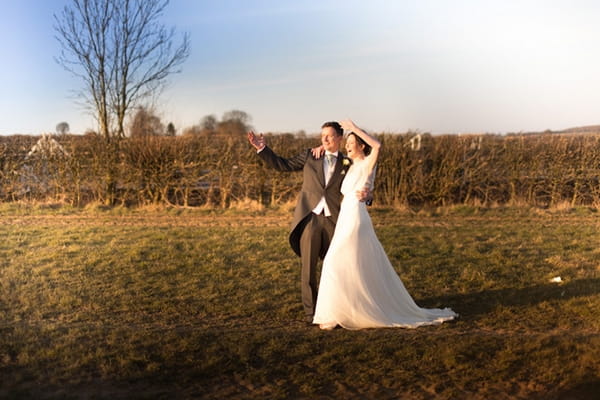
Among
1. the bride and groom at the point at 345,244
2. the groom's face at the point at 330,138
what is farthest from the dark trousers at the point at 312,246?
the groom's face at the point at 330,138

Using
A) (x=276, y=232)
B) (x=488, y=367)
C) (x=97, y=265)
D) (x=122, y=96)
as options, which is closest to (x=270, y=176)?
(x=276, y=232)

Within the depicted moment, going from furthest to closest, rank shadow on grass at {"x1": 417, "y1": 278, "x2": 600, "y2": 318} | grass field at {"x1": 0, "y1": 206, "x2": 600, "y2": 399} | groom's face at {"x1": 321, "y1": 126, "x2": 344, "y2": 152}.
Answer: shadow on grass at {"x1": 417, "y1": 278, "x2": 600, "y2": 318}
groom's face at {"x1": 321, "y1": 126, "x2": 344, "y2": 152}
grass field at {"x1": 0, "y1": 206, "x2": 600, "y2": 399}

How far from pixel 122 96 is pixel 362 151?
12988mm

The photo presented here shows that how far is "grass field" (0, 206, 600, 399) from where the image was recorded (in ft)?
13.9

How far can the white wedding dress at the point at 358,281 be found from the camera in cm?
550

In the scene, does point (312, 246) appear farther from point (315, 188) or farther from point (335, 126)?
point (335, 126)

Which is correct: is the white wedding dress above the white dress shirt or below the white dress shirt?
below

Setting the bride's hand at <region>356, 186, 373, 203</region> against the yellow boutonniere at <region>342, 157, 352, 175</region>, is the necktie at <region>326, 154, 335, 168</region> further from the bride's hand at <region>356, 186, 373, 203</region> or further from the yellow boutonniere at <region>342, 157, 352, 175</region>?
the bride's hand at <region>356, 186, 373, 203</region>

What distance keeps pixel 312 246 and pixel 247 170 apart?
9.23 meters

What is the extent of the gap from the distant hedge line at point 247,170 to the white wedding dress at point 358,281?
9.34 meters

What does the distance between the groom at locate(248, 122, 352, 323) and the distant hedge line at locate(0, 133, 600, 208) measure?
895 cm

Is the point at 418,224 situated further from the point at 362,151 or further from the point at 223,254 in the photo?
the point at 362,151

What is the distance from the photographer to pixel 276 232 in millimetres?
11391

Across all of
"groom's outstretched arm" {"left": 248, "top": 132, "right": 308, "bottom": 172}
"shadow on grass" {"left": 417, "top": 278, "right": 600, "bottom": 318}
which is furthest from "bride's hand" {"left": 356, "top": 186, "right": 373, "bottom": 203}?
"shadow on grass" {"left": 417, "top": 278, "right": 600, "bottom": 318}
